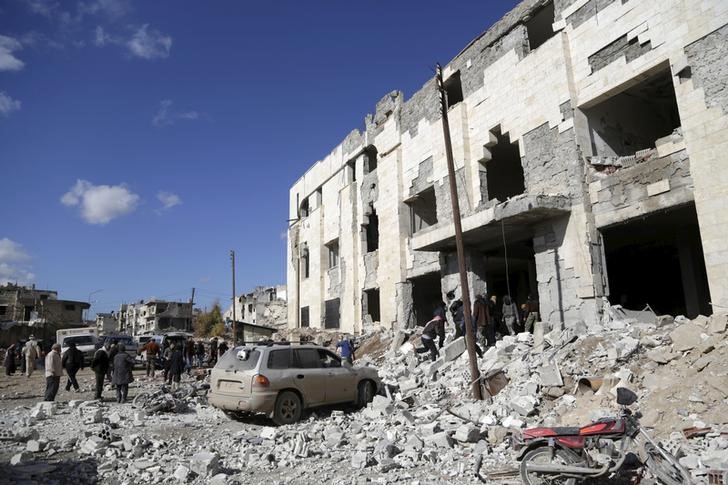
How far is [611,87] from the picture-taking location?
1277cm

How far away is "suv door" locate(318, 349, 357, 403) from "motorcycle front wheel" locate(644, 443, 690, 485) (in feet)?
20.3

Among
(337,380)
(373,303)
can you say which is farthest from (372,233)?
(337,380)

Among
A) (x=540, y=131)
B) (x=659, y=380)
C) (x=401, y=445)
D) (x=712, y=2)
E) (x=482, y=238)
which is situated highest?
(x=712, y=2)

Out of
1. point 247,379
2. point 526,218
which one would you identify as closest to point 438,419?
point 247,379

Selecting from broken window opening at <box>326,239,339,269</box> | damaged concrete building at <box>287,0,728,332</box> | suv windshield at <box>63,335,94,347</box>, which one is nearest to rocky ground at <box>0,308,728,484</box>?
damaged concrete building at <box>287,0,728,332</box>

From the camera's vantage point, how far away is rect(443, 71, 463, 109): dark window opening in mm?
18984

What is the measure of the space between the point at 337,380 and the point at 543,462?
5.50 m

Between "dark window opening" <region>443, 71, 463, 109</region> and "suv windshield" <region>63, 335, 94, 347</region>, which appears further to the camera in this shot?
"suv windshield" <region>63, 335, 94, 347</region>

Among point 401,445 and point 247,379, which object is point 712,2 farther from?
point 247,379

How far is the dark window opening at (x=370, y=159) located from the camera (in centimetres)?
2528

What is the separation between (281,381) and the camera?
30.9ft

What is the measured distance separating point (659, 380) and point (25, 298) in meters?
58.9

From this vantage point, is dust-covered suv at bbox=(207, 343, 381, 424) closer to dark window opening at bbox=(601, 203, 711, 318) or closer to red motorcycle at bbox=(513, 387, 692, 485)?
A: red motorcycle at bbox=(513, 387, 692, 485)

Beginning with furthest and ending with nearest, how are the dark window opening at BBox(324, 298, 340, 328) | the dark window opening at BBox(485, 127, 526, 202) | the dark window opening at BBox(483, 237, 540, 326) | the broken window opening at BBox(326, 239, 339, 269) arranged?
the broken window opening at BBox(326, 239, 339, 269) → the dark window opening at BBox(324, 298, 340, 328) → the dark window opening at BBox(485, 127, 526, 202) → the dark window opening at BBox(483, 237, 540, 326)
